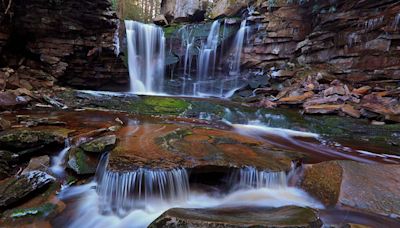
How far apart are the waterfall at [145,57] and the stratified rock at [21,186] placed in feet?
31.2

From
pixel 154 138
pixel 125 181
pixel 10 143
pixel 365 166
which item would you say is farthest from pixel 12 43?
pixel 365 166

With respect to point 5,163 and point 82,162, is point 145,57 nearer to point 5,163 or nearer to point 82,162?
point 82,162

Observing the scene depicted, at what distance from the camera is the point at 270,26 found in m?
13.7

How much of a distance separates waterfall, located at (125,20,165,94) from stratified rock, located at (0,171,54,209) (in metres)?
9.51

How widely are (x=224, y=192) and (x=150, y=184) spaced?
1.13m

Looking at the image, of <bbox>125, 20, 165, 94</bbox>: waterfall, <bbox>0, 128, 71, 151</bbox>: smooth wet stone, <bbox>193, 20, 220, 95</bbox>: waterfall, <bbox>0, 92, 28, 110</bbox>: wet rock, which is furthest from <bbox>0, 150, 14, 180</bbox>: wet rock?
<bbox>193, 20, 220, 95</bbox>: waterfall

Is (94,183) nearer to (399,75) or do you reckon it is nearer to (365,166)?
(365,166)

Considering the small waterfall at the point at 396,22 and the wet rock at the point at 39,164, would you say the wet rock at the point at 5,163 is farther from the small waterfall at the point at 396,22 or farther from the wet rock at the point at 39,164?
the small waterfall at the point at 396,22

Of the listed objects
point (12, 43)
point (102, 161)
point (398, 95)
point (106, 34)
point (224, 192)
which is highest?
point (106, 34)

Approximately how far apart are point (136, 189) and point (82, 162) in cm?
108

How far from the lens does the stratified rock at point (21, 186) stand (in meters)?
3.23

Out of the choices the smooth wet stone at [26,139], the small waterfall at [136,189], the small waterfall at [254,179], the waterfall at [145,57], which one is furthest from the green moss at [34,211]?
the waterfall at [145,57]

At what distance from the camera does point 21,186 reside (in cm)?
343

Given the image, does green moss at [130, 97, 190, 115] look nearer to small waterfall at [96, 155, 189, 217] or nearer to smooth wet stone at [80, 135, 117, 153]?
smooth wet stone at [80, 135, 117, 153]
